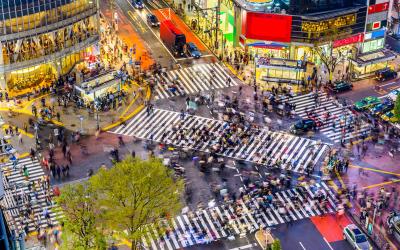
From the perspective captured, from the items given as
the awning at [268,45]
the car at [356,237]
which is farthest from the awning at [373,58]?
the car at [356,237]

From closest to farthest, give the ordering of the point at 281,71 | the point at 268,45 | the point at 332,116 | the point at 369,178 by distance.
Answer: the point at 369,178 < the point at 332,116 < the point at 281,71 < the point at 268,45

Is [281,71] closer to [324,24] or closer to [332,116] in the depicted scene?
[324,24]

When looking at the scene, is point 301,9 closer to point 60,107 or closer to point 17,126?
point 60,107

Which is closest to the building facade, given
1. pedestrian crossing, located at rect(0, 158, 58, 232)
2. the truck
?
the truck

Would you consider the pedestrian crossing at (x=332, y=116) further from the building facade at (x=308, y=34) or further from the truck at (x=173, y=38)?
the truck at (x=173, y=38)

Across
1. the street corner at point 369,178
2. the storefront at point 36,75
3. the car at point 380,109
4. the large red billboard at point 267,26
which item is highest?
the large red billboard at point 267,26

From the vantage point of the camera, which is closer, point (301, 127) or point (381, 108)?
point (301, 127)

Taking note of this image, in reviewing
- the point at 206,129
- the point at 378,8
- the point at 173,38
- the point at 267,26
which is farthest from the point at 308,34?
the point at 206,129
